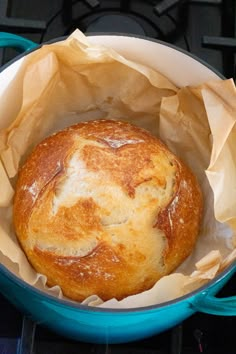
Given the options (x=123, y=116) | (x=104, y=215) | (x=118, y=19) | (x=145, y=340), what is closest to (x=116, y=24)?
(x=118, y=19)

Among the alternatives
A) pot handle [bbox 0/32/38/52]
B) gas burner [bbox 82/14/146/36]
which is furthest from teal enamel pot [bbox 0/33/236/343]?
gas burner [bbox 82/14/146/36]

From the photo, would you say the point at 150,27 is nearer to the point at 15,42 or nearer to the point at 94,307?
the point at 15,42

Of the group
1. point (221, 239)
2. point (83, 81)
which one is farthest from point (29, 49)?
point (221, 239)

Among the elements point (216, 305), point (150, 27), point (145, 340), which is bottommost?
point (145, 340)

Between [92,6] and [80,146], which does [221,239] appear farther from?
[92,6]

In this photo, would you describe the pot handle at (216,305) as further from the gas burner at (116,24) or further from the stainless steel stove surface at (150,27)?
the gas burner at (116,24)

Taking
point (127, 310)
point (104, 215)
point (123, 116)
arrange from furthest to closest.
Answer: point (123, 116) → point (104, 215) → point (127, 310)

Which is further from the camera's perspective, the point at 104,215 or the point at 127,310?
the point at 104,215
